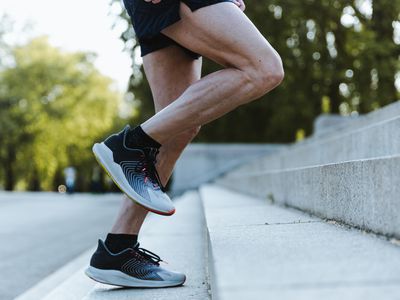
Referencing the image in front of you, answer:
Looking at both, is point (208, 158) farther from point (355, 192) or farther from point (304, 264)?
point (304, 264)

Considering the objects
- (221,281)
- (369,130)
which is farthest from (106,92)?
(221,281)

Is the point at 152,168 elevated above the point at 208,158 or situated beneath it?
elevated above

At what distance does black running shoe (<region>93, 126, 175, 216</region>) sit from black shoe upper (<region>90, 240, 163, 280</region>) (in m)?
0.40

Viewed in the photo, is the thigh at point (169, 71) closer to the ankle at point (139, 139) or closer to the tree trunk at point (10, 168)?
the ankle at point (139, 139)

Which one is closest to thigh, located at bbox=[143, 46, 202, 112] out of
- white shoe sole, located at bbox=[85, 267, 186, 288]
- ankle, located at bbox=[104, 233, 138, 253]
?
ankle, located at bbox=[104, 233, 138, 253]

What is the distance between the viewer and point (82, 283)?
13.2 ft

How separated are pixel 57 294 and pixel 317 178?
5.26 feet

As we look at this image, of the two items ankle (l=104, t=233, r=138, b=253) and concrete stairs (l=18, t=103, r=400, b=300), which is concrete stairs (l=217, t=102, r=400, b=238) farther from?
ankle (l=104, t=233, r=138, b=253)

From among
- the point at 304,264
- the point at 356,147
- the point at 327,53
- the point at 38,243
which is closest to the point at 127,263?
the point at 304,264

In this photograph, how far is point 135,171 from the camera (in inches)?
109

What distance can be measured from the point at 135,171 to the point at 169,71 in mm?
554

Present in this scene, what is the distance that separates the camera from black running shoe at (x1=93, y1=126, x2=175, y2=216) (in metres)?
2.66

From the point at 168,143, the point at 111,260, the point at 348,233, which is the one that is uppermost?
the point at 168,143

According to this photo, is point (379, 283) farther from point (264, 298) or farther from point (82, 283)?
point (82, 283)
